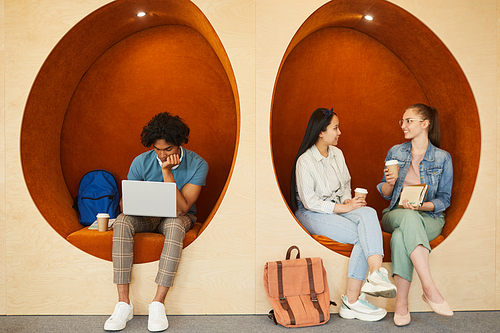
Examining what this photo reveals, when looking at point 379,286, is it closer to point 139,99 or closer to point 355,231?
point 355,231

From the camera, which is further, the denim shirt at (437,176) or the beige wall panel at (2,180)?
the denim shirt at (437,176)

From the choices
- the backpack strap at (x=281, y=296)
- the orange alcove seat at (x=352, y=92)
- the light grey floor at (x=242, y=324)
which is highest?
the orange alcove seat at (x=352, y=92)

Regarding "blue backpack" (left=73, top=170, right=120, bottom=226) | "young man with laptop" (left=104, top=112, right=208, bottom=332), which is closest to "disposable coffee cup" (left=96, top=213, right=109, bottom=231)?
"young man with laptop" (left=104, top=112, right=208, bottom=332)

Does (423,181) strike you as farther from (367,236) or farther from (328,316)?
(328,316)

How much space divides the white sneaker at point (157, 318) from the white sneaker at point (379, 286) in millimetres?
1167

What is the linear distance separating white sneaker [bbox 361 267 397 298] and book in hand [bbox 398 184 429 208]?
526mm

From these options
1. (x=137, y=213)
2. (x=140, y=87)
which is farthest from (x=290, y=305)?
(x=140, y=87)

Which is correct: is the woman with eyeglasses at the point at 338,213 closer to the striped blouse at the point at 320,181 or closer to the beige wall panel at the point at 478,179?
the striped blouse at the point at 320,181

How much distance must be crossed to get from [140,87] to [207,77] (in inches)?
22.5

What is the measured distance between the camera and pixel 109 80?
114 inches

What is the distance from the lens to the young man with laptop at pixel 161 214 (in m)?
2.06

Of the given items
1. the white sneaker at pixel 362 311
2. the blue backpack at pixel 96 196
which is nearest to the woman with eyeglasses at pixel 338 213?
the white sneaker at pixel 362 311

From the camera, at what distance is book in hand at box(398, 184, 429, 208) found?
2199mm

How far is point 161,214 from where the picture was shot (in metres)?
2.11
